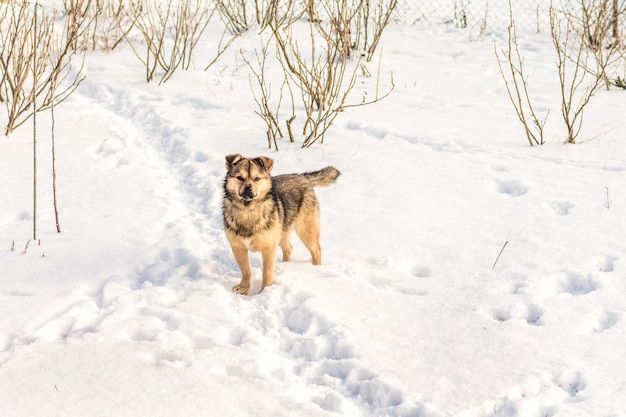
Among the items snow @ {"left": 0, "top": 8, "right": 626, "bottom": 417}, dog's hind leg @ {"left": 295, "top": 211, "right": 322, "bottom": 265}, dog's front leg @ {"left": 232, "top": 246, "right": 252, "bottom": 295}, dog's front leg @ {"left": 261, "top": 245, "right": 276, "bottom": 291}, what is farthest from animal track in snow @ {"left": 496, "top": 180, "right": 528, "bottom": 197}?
dog's front leg @ {"left": 232, "top": 246, "right": 252, "bottom": 295}

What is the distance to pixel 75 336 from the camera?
A: 160 inches

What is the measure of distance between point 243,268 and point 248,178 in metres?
0.66

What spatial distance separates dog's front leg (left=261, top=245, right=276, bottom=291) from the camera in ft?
15.5

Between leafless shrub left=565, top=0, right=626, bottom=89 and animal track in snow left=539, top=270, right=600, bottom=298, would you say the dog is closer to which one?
animal track in snow left=539, top=270, right=600, bottom=298

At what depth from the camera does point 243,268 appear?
4750 millimetres

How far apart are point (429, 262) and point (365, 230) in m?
0.80

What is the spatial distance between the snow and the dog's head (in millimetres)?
708

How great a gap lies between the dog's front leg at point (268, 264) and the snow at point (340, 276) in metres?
0.07

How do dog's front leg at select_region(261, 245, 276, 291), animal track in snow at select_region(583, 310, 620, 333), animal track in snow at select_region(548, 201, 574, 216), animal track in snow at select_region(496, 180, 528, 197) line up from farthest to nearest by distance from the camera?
animal track in snow at select_region(496, 180, 528, 197), animal track in snow at select_region(548, 201, 574, 216), dog's front leg at select_region(261, 245, 276, 291), animal track in snow at select_region(583, 310, 620, 333)

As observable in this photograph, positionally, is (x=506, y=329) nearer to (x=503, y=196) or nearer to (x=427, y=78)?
(x=503, y=196)

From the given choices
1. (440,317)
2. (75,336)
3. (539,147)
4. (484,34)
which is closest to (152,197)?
(75,336)

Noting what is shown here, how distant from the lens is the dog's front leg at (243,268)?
186 inches

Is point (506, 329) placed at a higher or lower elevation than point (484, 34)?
lower

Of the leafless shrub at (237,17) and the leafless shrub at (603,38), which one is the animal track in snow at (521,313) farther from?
the leafless shrub at (237,17)
